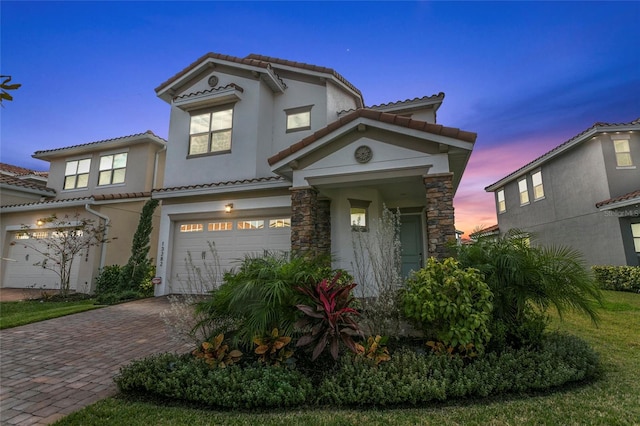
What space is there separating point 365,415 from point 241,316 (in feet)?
6.53

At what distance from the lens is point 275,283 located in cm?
396

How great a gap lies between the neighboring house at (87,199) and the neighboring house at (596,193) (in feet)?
57.5

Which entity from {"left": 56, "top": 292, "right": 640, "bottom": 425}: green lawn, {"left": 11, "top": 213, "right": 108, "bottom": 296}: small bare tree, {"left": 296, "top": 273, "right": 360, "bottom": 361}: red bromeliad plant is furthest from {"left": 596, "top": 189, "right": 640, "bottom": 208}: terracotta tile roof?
{"left": 11, "top": 213, "right": 108, "bottom": 296}: small bare tree

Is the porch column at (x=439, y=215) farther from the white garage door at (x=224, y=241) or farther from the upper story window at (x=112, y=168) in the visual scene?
the upper story window at (x=112, y=168)

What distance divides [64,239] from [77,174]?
18.6ft

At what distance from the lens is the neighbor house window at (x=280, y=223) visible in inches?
368

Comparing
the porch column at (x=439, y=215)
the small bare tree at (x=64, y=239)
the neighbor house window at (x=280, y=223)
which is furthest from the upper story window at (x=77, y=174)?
the porch column at (x=439, y=215)

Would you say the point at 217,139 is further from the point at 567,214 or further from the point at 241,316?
the point at 567,214

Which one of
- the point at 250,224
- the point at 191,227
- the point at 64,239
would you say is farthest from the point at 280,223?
the point at 64,239

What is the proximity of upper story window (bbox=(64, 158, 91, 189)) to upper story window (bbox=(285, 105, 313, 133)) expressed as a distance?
Result: 10.8 meters

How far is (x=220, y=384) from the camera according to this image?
3.27 meters

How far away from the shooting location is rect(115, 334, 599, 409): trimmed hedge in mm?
3168

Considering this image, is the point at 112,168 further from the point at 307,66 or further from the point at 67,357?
the point at 67,357

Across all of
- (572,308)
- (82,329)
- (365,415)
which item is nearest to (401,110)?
(572,308)
